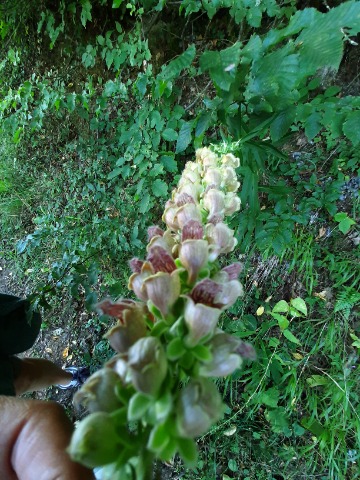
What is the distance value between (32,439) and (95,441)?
0.40m

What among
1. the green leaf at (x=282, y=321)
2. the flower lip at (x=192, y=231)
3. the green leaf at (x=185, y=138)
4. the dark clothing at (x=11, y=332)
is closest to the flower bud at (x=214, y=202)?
the flower lip at (x=192, y=231)

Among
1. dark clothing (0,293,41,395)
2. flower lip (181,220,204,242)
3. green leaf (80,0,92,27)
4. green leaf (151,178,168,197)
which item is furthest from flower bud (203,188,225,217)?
green leaf (80,0,92,27)

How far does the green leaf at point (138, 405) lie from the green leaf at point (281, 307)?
169cm

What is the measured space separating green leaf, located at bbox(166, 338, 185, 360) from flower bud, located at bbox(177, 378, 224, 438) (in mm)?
41

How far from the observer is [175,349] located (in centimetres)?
55

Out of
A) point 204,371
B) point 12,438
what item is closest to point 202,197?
point 204,371

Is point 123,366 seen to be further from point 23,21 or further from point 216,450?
point 23,21

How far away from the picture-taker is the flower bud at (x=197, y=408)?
48 centimetres

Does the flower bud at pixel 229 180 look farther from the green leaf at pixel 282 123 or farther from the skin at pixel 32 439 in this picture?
the skin at pixel 32 439

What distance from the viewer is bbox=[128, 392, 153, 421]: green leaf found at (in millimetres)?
489

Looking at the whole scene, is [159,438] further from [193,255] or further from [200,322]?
[193,255]

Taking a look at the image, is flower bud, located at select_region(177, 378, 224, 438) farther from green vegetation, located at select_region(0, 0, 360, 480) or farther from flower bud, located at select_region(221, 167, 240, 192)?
green vegetation, located at select_region(0, 0, 360, 480)

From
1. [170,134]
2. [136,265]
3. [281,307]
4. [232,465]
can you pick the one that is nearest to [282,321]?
[281,307]

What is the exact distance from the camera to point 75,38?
136 inches
